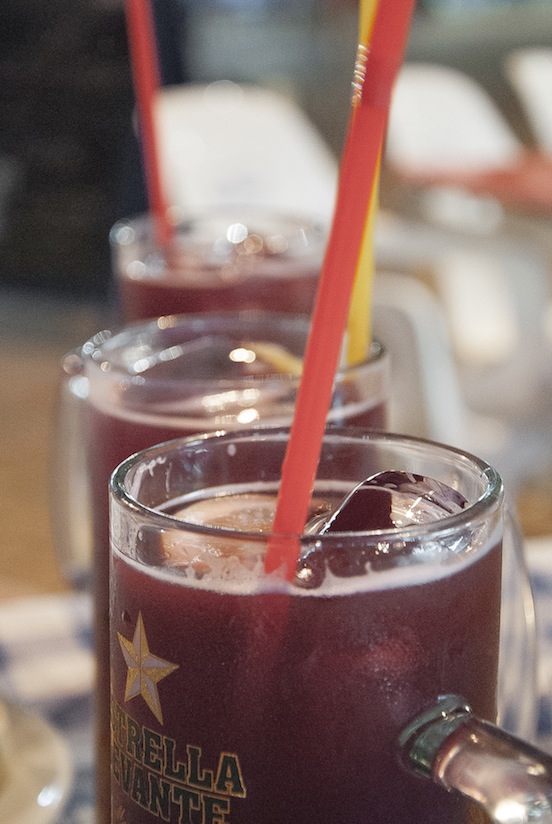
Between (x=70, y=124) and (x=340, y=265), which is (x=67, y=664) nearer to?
(x=340, y=265)

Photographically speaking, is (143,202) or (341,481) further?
(143,202)

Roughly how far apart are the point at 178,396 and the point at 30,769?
17 cm

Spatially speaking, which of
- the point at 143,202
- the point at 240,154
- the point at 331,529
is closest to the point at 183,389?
the point at 331,529

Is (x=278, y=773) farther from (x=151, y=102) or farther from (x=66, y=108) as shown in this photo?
(x=66, y=108)

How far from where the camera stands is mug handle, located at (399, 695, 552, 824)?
273 mm

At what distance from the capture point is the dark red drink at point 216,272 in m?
0.65

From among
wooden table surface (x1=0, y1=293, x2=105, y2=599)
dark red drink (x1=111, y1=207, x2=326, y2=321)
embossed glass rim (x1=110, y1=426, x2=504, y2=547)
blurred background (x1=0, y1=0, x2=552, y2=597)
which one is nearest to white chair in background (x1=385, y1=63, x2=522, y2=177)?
blurred background (x1=0, y1=0, x2=552, y2=597)

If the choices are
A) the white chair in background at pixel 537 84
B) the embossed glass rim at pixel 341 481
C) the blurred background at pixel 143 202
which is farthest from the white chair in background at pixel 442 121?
the embossed glass rim at pixel 341 481

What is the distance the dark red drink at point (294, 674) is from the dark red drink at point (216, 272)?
0.34 metres

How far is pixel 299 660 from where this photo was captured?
0.31 m

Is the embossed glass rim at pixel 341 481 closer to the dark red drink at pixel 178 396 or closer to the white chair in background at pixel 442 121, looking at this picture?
the dark red drink at pixel 178 396

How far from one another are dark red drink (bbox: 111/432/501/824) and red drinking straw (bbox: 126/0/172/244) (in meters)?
0.35

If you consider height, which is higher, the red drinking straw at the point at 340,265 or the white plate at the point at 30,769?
the red drinking straw at the point at 340,265

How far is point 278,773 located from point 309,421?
0.09 meters
